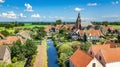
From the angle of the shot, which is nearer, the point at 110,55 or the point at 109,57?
the point at 109,57

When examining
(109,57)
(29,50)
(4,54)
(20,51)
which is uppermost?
(109,57)

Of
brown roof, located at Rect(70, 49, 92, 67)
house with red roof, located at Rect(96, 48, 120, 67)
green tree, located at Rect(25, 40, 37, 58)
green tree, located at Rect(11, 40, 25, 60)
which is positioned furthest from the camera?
green tree, located at Rect(25, 40, 37, 58)

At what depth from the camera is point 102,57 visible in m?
41.3

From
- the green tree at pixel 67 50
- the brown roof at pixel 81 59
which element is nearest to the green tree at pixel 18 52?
the green tree at pixel 67 50

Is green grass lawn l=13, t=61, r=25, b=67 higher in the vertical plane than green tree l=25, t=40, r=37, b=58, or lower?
lower

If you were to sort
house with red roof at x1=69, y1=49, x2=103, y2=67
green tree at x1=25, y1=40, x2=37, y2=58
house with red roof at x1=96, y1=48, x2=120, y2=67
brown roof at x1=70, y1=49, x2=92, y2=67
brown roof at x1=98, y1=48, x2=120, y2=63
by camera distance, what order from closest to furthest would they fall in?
house with red roof at x1=69, y1=49, x2=103, y2=67
brown roof at x1=70, y1=49, x2=92, y2=67
house with red roof at x1=96, y1=48, x2=120, y2=67
brown roof at x1=98, y1=48, x2=120, y2=63
green tree at x1=25, y1=40, x2=37, y2=58

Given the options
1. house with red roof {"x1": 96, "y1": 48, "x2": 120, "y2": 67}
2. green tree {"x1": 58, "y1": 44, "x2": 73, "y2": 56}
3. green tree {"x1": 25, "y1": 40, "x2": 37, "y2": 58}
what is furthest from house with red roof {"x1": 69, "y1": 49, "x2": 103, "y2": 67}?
green tree {"x1": 25, "y1": 40, "x2": 37, "y2": 58}

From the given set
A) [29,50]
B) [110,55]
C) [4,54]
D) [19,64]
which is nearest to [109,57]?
[110,55]

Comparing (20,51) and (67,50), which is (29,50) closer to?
(20,51)

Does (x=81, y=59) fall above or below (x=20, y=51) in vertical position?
above

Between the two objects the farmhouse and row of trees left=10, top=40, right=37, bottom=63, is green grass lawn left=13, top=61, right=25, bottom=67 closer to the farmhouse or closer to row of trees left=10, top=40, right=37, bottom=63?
row of trees left=10, top=40, right=37, bottom=63

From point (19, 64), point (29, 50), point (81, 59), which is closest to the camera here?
point (81, 59)

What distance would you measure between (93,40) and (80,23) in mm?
35636

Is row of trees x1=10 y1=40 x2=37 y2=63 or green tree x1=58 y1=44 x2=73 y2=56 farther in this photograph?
row of trees x1=10 y1=40 x2=37 y2=63
